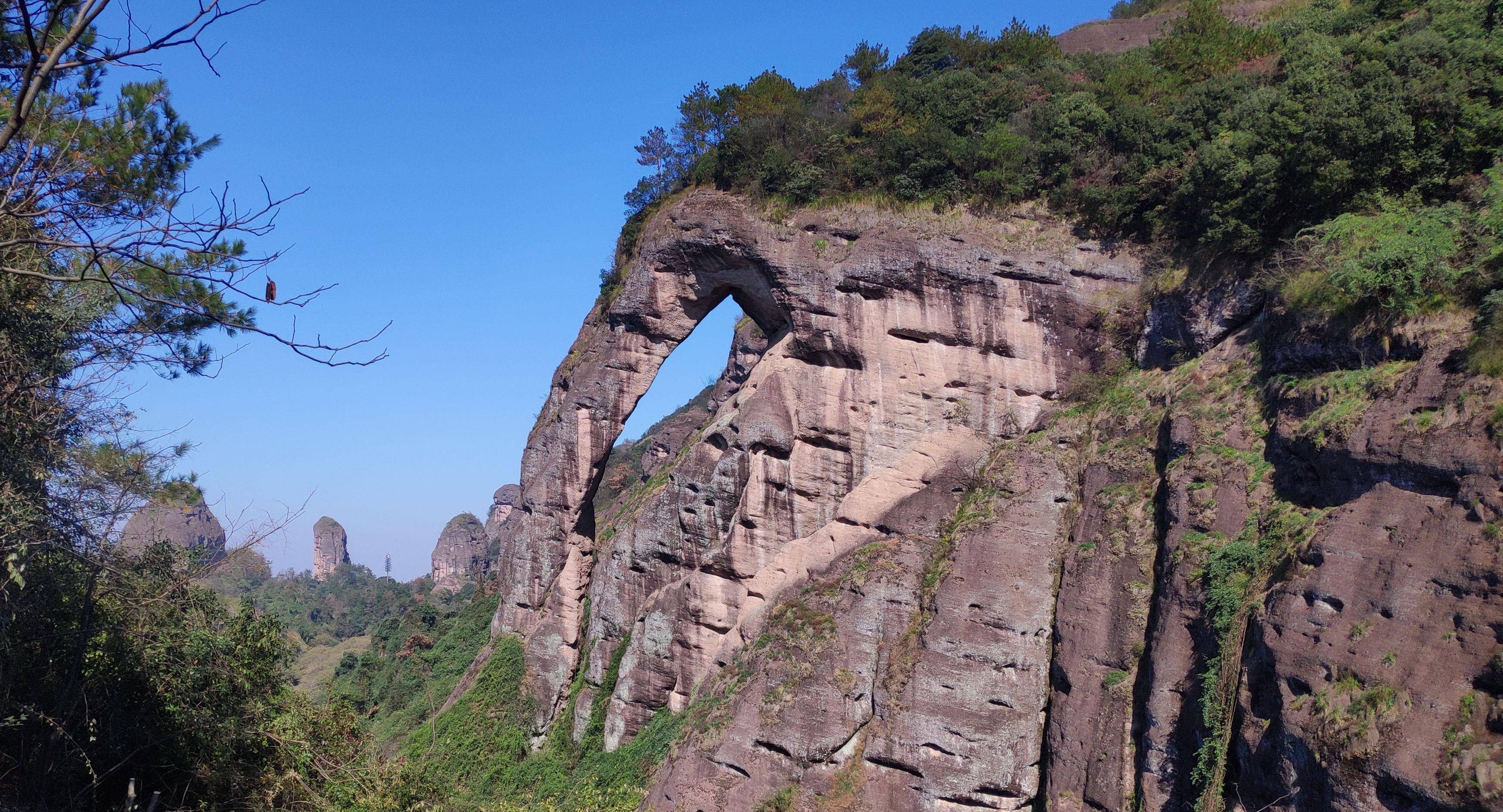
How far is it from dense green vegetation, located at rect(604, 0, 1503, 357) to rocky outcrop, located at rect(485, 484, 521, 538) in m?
76.3

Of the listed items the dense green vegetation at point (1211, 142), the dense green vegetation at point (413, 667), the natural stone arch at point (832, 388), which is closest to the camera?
the dense green vegetation at point (1211, 142)

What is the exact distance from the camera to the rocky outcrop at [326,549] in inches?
5340

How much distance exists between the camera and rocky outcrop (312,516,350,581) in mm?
135625

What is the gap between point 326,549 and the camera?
449 feet

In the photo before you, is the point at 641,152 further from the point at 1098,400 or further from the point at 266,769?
the point at 266,769

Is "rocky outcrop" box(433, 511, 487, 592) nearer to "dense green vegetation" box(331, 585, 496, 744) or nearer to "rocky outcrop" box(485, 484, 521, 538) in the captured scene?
"rocky outcrop" box(485, 484, 521, 538)

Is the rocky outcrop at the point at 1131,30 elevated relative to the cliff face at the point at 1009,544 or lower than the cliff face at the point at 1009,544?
elevated

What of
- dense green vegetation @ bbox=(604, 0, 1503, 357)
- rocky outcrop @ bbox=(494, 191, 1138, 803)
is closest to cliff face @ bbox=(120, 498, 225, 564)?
rocky outcrop @ bbox=(494, 191, 1138, 803)

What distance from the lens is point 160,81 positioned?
929cm

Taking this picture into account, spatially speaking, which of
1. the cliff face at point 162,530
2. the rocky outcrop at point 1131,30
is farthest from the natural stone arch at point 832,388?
the rocky outcrop at point 1131,30

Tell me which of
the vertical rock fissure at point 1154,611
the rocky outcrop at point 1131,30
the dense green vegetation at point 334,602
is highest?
the rocky outcrop at point 1131,30

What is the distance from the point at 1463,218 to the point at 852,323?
11.8 metres

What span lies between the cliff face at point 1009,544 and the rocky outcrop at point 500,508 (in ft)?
241

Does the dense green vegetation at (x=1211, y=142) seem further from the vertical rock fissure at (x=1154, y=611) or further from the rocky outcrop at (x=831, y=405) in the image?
the vertical rock fissure at (x=1154, y=611)
